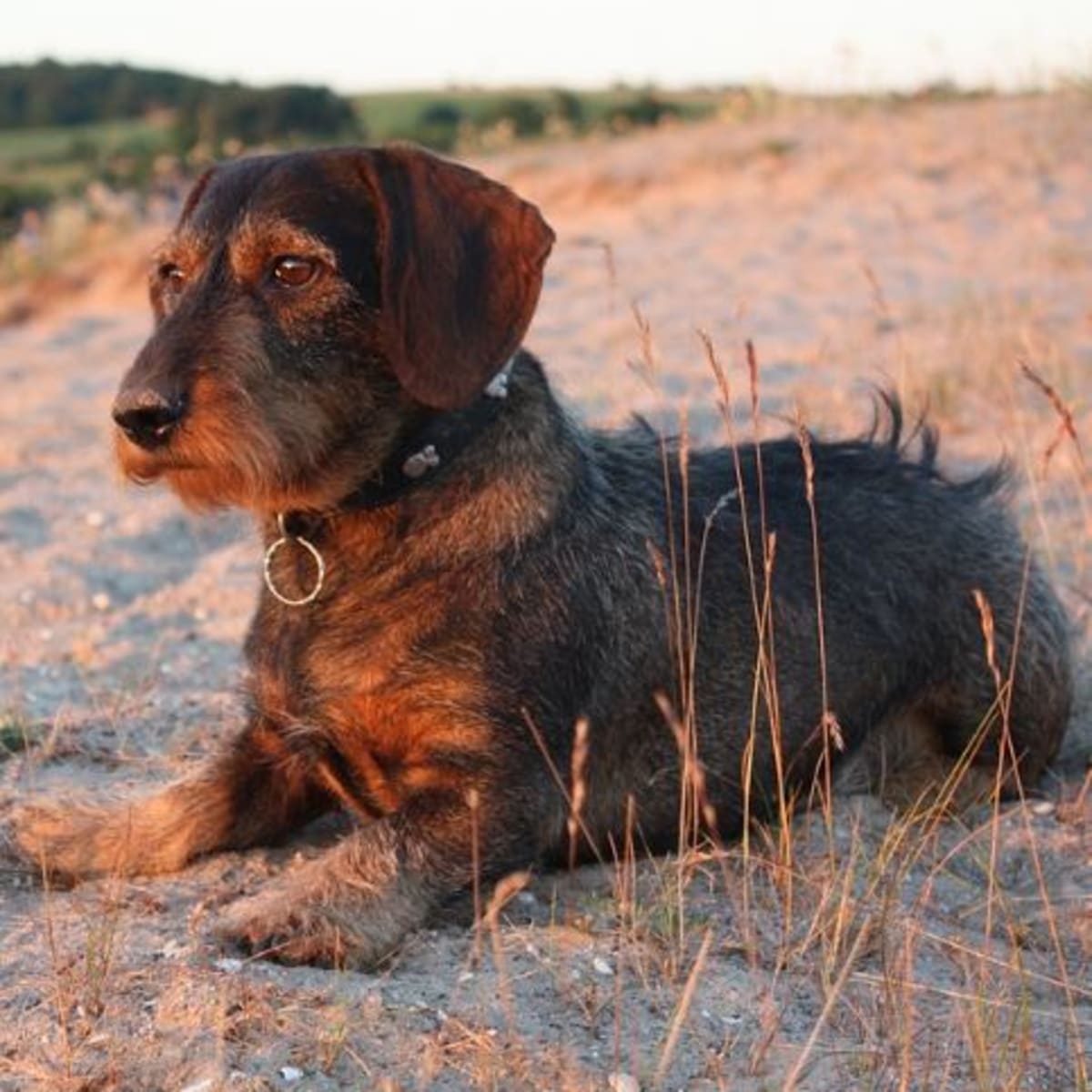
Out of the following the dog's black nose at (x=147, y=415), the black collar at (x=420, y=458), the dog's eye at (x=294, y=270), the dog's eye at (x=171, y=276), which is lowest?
the black collar at (x=420, y=458)

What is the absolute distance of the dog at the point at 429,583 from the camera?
4.50 meters

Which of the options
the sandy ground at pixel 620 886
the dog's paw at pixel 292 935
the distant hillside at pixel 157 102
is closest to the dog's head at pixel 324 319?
the sandy ground at pixel 620 886

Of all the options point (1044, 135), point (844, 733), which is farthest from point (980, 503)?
point (1044, 135)

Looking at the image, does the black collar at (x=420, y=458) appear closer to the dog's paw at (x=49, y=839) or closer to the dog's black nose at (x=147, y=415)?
the dog's black nose at (x=147, y=415)

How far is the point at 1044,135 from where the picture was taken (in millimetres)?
17781

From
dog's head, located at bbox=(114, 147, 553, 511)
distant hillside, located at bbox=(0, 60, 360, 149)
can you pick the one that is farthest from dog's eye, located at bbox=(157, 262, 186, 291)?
distant hillside, located at bbox=(0, 60, 360, 149)

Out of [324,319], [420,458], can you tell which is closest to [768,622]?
[420,458]

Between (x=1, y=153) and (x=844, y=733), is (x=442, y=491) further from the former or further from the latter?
(x=1, y=153)

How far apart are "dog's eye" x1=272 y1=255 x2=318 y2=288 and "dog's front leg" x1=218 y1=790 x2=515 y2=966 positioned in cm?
132

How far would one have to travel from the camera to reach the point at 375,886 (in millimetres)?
4484

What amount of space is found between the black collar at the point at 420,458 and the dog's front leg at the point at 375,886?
0.77 metres

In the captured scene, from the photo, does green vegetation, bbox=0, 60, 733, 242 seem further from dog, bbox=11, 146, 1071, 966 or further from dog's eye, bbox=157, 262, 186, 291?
dog, bbox=11, 146, 1071, 966

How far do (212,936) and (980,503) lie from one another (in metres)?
3.04

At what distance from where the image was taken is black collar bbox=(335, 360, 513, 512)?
4.75m
